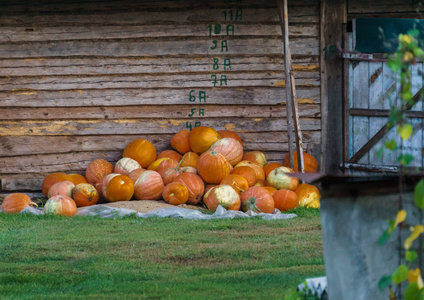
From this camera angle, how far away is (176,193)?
8.04 metres

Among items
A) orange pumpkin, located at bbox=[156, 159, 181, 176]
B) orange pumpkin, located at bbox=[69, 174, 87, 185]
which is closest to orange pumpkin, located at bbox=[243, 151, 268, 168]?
orange pumpkin, located at bbox=[156, 159, 181, 176]

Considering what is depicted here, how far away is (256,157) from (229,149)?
51 cm

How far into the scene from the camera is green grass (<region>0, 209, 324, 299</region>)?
4145 mm

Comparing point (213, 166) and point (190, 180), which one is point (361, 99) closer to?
point (213, 166)

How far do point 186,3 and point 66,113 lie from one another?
242 centimetres

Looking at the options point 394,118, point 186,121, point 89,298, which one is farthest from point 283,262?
point 186,121

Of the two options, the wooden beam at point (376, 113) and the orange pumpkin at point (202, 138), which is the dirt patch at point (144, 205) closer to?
the orange pumpkin at point (202, 138)

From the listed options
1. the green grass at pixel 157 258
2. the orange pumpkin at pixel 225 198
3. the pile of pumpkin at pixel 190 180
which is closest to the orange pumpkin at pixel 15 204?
the pile of pumpkin at pixel 190 180

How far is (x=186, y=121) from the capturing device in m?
9.13

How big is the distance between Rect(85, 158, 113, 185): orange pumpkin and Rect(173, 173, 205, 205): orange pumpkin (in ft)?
3.82

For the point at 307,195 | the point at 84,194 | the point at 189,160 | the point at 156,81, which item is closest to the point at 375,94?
the point at 307,195

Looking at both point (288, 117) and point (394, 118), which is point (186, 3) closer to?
point (288, 117)

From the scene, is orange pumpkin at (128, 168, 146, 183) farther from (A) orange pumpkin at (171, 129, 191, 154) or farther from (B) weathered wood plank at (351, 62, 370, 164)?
(B) weathered wood plank at (351, 62, 370, 164)

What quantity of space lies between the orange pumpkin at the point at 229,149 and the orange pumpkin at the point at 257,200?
847 mm
